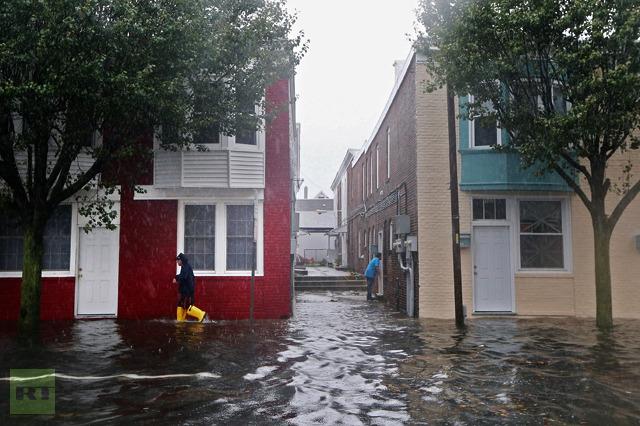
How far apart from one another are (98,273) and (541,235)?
11309 mm

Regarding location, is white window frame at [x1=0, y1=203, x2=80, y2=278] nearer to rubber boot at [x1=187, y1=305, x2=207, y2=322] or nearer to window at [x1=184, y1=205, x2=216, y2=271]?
window at [x1=184, y1=205, x2=216, y2=271]

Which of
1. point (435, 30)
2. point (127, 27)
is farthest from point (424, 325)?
point (127, 27)

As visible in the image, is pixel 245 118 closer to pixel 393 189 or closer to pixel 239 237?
pixel 239 237

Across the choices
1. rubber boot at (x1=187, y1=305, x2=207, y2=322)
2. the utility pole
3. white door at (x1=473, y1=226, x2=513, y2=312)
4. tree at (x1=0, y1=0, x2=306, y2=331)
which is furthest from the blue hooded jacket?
white door at (x1=473, y1=226, x2=513, y2=312)

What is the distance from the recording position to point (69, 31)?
952cm

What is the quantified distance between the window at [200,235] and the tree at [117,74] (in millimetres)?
2220

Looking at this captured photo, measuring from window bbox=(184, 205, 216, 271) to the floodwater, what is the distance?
1754mm

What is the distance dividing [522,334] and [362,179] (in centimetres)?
1879

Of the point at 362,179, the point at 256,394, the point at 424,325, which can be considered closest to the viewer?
the point at 256,394

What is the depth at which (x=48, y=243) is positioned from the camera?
14133 mm

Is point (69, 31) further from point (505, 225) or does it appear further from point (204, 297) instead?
point (505, 225)

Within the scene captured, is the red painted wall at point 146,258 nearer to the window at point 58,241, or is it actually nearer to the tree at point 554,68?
the window at point 58,241

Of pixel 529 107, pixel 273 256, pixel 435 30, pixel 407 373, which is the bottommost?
pixel 407 373

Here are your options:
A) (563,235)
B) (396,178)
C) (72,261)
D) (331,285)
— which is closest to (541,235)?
(563,235)
